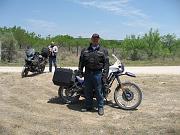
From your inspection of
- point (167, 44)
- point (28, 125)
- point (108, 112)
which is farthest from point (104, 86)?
point (167, 44)

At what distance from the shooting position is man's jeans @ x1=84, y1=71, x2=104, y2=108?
328 inches

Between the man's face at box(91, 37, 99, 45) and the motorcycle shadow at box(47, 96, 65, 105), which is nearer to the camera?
the man's face at box(91, 37, 99, 45)

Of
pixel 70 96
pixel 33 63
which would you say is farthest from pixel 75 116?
pixel 33 63

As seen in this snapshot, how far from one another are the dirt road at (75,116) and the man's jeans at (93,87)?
0.99 ft

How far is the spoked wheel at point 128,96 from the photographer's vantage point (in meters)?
8.78

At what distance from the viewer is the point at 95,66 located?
823 centimetres

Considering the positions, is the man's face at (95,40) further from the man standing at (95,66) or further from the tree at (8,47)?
the tree at (8,47)

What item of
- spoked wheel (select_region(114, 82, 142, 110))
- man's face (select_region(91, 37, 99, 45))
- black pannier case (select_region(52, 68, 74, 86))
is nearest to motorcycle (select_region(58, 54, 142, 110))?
spoked wheel (select_region(114, 82, 142, 110))

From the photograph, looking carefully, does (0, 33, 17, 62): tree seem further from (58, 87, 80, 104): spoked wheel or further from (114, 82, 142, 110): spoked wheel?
(114, 82, 142, 110): spoked wheel

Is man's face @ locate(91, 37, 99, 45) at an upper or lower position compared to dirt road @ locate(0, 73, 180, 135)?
upper

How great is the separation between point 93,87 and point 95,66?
597 millimetres

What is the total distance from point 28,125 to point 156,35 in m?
40.0

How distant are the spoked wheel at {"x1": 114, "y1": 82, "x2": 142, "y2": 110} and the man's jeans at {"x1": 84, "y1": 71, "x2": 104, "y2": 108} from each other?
0.55m

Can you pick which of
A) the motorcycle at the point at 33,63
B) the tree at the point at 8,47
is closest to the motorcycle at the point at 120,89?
the motorcycle at the point at 33,63
